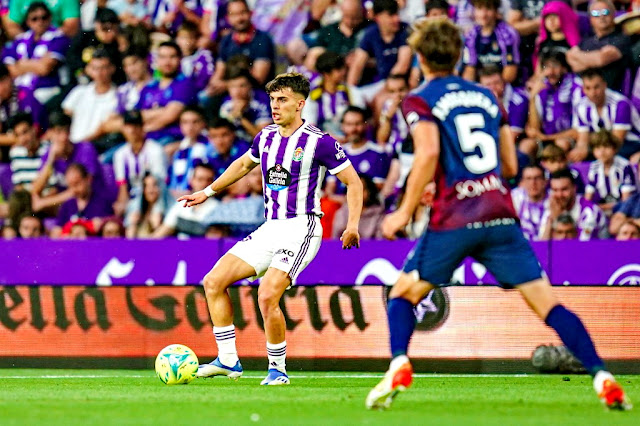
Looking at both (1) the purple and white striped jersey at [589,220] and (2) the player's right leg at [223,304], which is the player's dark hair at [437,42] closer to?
(2) the player's right leg at [223,304]

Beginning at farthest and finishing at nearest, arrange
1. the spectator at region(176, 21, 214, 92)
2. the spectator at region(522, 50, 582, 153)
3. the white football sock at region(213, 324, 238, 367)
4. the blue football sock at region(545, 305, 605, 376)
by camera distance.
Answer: the spectator at region(176, 21, 214, 92) < the spectator at region(522, 50, 582, 153) < the white football sock at region(213, 324, 238, 367) < the blue football sock at region(545, 305, 605, 376)

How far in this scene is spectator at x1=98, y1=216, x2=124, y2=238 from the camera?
539 inches

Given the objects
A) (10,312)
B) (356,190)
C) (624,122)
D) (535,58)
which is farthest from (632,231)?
(10,312)

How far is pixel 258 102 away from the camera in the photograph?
→ 14492 mm

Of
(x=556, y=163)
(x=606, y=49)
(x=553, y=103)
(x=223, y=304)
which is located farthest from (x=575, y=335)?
(x=606, y=49)

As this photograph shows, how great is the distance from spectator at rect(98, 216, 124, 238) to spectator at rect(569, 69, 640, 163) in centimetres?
520

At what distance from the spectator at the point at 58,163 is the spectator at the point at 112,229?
3.88ft

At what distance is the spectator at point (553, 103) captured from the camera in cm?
1327

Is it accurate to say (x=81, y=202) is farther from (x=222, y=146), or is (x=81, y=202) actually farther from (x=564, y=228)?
(x=564, y=228)

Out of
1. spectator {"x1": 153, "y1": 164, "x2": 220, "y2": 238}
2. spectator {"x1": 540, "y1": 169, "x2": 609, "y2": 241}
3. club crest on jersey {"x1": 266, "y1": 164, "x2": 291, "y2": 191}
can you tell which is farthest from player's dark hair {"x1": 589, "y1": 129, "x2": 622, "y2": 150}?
club crest on jersey {"x1": 266, "y1": 164, "x2": 291, "y2": 191}

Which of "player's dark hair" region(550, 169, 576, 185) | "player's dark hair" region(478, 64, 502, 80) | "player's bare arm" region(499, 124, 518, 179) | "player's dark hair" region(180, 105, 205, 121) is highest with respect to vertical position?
"player's bare arm" region(499, 124, 518, 179)

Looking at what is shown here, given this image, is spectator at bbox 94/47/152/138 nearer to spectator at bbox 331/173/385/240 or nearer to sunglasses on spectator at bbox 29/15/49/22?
sunglasses on spectator at bbox 29/15/49/22

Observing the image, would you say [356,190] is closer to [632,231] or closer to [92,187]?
[632,231]

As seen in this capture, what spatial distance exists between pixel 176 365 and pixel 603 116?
6.49 meters
